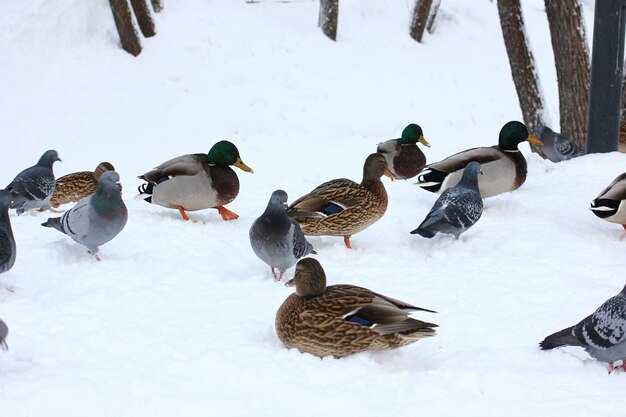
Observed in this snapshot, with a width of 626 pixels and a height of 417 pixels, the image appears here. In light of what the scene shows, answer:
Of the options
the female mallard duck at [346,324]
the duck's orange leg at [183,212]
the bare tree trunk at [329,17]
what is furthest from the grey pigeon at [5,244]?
the bare tree trunk at [329,17]

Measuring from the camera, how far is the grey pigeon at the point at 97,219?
5.75 m

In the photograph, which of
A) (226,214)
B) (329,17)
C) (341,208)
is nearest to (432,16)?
(329,17)

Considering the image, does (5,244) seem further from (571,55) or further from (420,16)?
(420,16)

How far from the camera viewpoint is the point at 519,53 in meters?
9.45

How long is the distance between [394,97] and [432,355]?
12.2 metres

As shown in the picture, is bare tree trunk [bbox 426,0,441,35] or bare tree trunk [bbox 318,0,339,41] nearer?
bare tree trunk [bbox 318,0,339,41]

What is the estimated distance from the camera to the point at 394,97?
52.8ft

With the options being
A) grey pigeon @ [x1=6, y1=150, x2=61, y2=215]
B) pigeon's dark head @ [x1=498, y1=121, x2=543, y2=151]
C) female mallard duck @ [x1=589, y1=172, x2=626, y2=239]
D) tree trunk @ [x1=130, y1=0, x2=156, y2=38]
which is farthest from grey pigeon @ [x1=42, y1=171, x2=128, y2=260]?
tree trunk @ [x1=130, y1=0, x2=156, y2=38]

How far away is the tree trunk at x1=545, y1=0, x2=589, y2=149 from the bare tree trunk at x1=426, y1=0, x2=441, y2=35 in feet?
33.3

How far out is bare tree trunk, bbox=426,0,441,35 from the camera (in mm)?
18844

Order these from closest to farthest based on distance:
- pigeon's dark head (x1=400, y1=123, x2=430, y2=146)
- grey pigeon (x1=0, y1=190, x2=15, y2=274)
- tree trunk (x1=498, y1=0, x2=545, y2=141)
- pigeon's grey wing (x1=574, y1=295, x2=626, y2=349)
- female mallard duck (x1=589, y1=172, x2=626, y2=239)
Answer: pigeon's grey wing (x1=574, y1=295, x2=626, y2=349) < grey pigeon (x1=0, y1=190, x2=15, y2=274) < female mallard duck (x1=589, y1=172, x2=626, y2=239) < tree trunk (x1=498, y1=0, x2=545, y2=141) < pigeon's dark head (x1=400, y1=123, x2=430, y2=146)

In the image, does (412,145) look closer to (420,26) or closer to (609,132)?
(609,132)

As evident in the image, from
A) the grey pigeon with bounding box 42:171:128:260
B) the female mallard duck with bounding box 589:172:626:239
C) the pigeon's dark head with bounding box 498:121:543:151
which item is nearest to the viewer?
the grey pigeon with bounding box 42:171:128:260

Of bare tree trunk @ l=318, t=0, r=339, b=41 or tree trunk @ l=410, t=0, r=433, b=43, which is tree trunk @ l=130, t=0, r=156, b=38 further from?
tree trunk @ l=410, t=0, r=433, b=43
